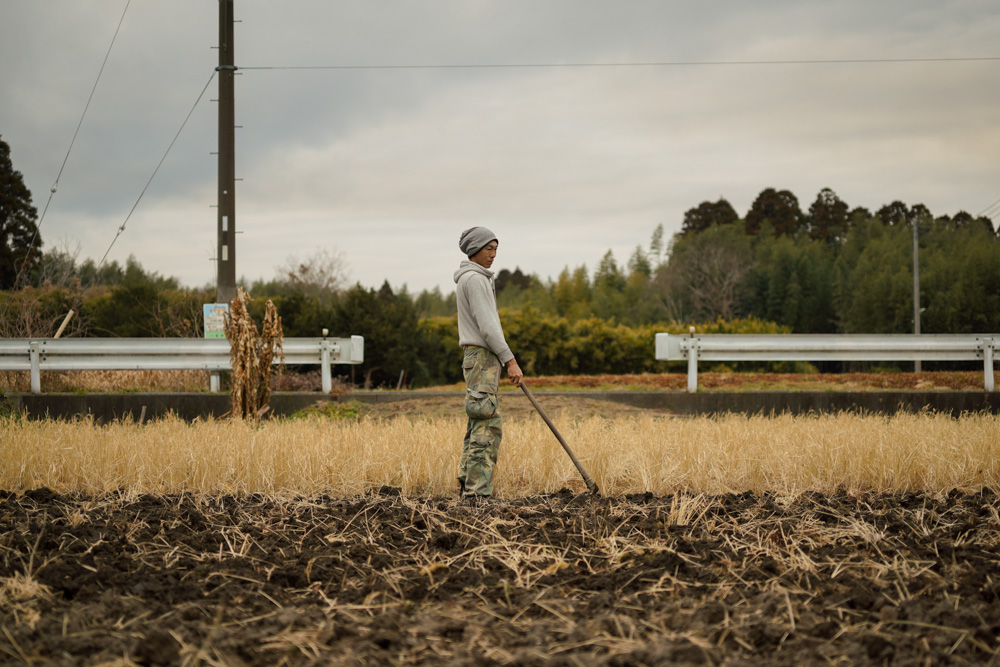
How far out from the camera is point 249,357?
30.8 ft

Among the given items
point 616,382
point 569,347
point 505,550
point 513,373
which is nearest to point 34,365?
point 616,382

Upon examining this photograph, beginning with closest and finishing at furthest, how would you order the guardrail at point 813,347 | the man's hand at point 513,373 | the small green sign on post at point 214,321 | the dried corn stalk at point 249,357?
the man's hand at point 513,373, the dried corn stalk at point 249,357, the guardrail at point 813,347, the small green sign on post at point 214,321

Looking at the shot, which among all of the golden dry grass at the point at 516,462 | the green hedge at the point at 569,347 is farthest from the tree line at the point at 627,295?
the golden dry grass at the point at 516,462

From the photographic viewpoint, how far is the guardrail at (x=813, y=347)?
11344 mm

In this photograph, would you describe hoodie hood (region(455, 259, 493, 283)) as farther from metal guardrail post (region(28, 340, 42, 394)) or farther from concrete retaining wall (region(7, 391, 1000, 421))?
metal guardrail post (region(28, 340, 42, 394))

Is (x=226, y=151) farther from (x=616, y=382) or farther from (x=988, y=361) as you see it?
(x=988, y=361)

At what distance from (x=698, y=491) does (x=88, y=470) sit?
4.32 metres

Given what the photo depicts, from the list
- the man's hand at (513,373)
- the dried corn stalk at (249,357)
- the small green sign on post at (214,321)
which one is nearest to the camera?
the man's hand at (513,373)

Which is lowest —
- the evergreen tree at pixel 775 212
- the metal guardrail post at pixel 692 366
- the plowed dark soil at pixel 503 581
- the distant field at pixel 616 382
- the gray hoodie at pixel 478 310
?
the plowed dark soil at pixel 503 581

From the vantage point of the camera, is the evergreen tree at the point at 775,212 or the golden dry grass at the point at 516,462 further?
the evergreen tree at the point at 775,212

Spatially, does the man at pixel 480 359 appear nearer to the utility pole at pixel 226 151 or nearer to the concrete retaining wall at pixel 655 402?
the concrete retaining wall at pixel 655 402

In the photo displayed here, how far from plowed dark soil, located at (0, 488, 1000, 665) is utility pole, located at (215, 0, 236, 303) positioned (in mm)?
7842

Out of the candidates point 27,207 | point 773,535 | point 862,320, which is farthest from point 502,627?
point 862,320

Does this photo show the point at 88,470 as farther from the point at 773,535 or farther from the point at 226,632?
the point at 773,535
